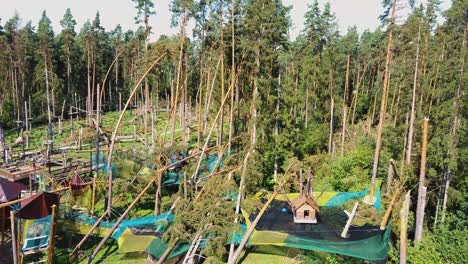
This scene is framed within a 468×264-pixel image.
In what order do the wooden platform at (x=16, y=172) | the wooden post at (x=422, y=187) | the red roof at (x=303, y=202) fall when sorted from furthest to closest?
the wooden platform at (x=16, y=172)
the red roof at (x=303, y=202)
the wooden post at (x=422, y=187)

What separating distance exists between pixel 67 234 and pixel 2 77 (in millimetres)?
34133

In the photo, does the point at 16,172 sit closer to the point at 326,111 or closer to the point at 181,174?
the point at 181,174

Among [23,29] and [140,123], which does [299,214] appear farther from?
[23,29]

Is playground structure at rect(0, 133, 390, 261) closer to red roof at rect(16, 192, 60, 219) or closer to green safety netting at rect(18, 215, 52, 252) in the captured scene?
green safety netting at rect(18, 215, 52, 252)

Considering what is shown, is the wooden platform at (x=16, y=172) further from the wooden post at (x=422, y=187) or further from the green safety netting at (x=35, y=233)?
the wooden post at (x=422, y=187)

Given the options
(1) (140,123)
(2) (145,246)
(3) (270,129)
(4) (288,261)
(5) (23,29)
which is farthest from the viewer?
(5) (23,29)

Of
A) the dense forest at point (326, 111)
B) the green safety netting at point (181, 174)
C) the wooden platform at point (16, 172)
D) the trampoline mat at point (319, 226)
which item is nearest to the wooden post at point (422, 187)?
the dense forest at point (326, 111)

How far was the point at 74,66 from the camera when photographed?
5038cm

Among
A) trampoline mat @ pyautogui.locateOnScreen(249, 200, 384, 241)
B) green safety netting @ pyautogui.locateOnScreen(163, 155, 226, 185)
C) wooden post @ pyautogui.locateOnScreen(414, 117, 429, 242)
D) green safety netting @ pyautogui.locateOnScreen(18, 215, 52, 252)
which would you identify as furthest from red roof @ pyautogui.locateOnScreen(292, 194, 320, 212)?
green safety netting @ pyautogui.locateOnScreen(18, 215, 52, 252)

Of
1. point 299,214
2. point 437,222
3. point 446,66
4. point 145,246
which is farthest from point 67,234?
point 446,66

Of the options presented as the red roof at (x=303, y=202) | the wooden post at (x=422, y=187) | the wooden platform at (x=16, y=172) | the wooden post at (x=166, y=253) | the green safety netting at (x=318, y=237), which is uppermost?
the wooden post at (x=422, y=187)

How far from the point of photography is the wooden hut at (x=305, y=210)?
16.0 metres

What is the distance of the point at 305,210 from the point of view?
634 inches

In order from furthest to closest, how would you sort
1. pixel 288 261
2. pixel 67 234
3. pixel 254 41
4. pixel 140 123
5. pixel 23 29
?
pixel 23 29
pixel 140 123
pixel 254 41
pixel 67 234
pixel 288 261
